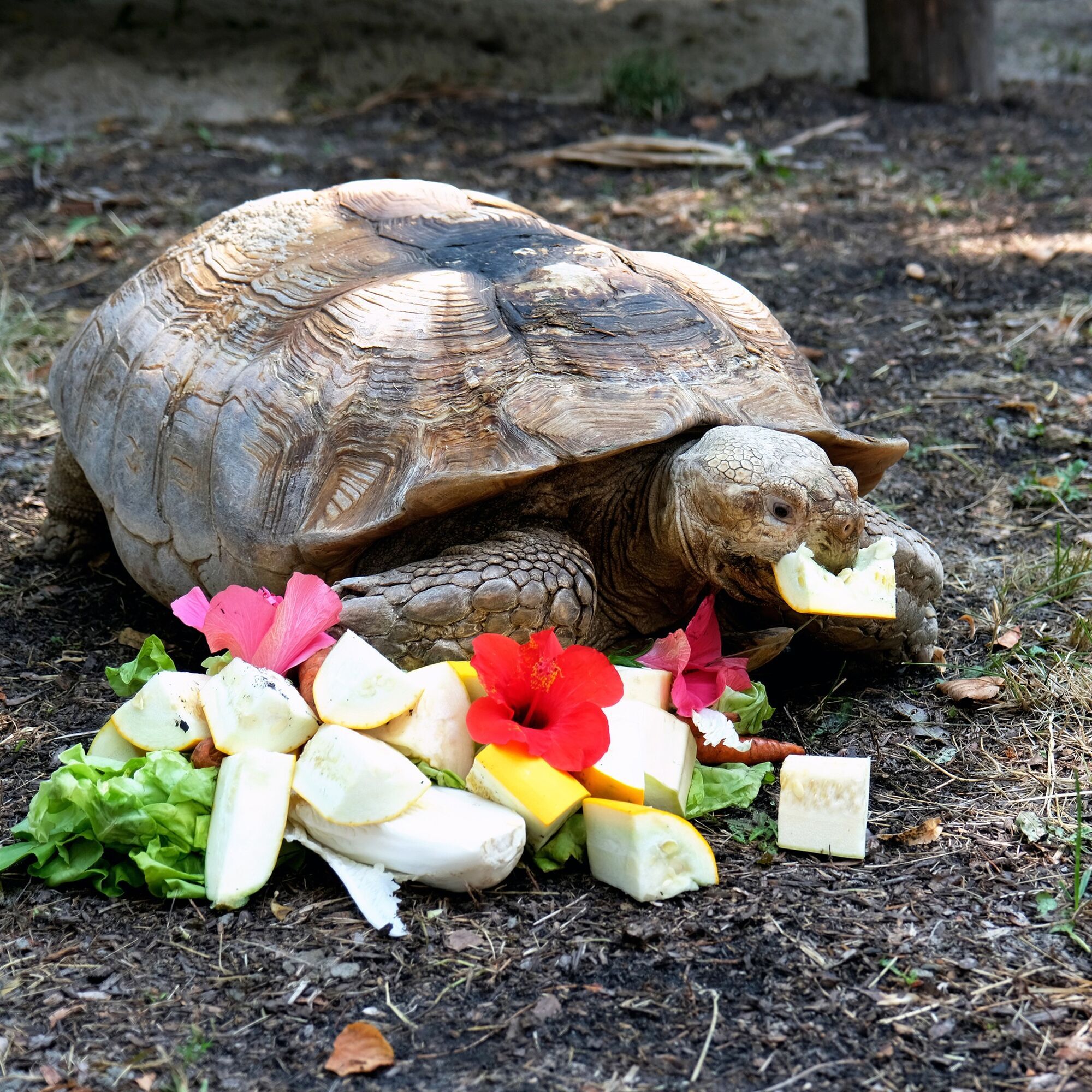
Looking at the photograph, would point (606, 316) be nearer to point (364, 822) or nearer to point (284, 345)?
point (284, 345)

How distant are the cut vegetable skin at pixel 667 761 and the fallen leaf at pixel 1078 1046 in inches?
32.4

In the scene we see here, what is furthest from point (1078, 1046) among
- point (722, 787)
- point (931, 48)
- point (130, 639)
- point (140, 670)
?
point (931, 48)

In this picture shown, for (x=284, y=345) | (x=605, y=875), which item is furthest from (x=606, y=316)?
(x=605, y=875)

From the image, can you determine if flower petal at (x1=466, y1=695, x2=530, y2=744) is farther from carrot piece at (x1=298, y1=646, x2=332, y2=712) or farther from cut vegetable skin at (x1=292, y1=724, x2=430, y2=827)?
carrot piece at (x1=298, y1=646, x2=332, y2=712)

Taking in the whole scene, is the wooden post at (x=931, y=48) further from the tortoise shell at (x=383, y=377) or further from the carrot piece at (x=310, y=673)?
the carrot piece at (x=310, y=673)

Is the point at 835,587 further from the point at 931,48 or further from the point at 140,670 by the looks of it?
the point at 931,48

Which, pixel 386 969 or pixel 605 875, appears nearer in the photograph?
pixel 386 969

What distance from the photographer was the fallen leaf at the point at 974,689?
3111mm

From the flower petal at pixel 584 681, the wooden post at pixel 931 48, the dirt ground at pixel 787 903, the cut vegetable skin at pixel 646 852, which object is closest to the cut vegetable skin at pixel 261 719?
the dirt ground at pixel 787 903

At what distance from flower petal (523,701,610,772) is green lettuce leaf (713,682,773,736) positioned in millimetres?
482

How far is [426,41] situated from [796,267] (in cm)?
511

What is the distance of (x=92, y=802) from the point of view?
242cm

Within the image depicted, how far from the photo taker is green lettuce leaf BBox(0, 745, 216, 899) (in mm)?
2410

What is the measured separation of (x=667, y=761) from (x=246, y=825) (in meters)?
0.83
